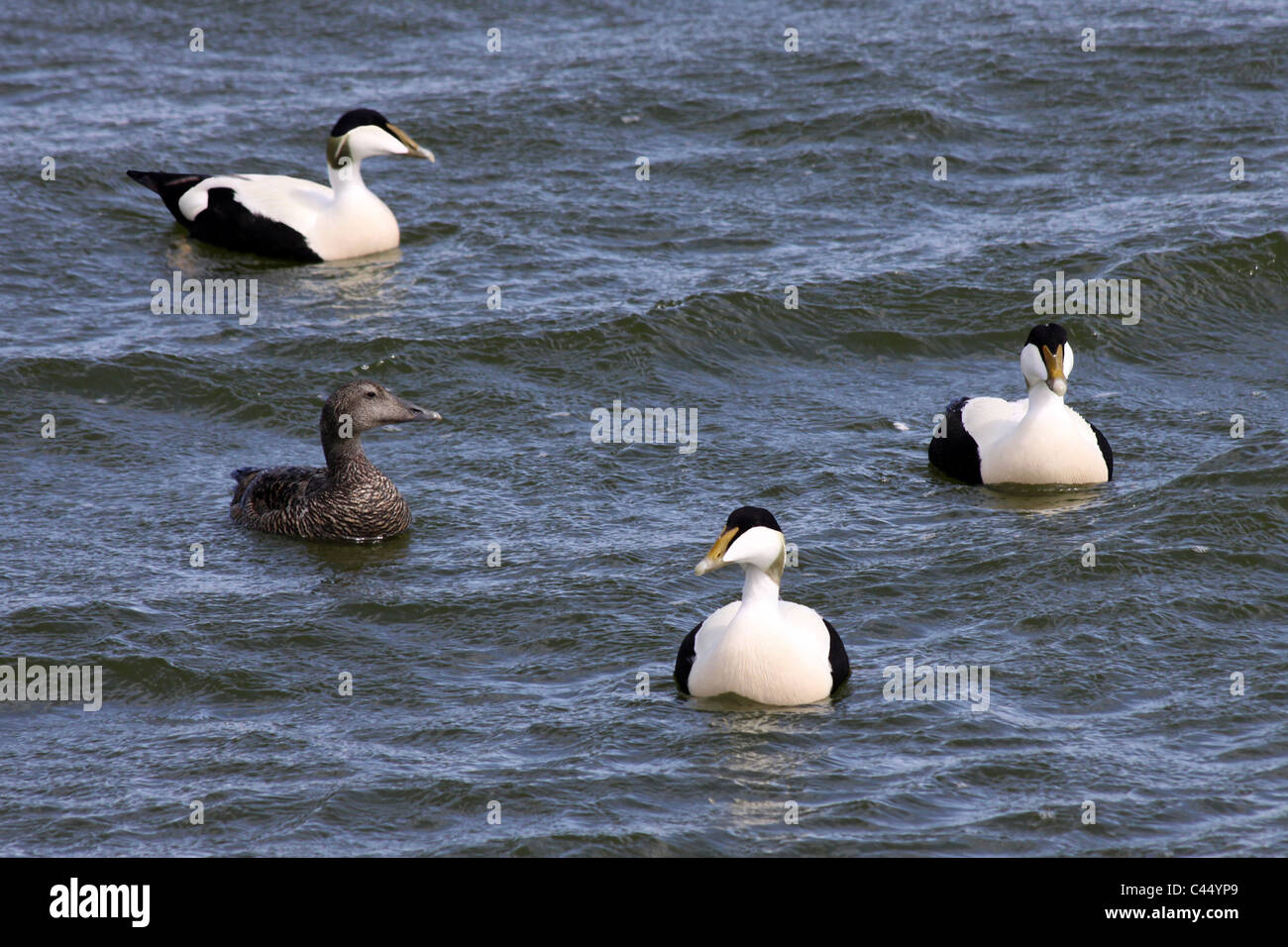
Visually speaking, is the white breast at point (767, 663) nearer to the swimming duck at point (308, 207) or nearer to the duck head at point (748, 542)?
the duck head at point (748, 542)

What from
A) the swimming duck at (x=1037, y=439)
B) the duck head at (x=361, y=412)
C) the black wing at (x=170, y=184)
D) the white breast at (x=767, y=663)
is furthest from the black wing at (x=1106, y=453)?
the black wing at (x=170, y=184)

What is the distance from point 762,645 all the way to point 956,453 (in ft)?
10.8

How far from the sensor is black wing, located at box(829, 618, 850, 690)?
7.34m

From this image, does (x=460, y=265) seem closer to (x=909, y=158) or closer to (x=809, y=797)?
(x=909, y=158)

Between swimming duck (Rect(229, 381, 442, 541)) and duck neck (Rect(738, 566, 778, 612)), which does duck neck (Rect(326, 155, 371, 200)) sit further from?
duck neck (Rect(738, 566, 778, 612))

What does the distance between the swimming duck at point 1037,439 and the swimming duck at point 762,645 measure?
114 inches

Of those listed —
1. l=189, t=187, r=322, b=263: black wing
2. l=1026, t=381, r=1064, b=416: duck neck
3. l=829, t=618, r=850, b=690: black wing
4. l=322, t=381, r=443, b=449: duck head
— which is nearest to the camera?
l=829, t=618, r=850, b=690: black wing

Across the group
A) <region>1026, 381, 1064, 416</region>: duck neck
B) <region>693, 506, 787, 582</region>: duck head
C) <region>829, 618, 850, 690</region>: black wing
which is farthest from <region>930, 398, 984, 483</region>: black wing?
<region>693, 506, 787, 582</region>: duck head

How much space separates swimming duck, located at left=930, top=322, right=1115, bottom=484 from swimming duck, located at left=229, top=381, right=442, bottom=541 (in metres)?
3.18

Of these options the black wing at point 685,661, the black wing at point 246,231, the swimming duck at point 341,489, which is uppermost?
the black wing at point 246,231

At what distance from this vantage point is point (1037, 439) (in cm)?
984

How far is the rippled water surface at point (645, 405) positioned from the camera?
678 cm

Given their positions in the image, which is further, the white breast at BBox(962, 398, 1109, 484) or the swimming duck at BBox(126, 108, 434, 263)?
the swimming duck at BBox(126, 108, 434, 263)
